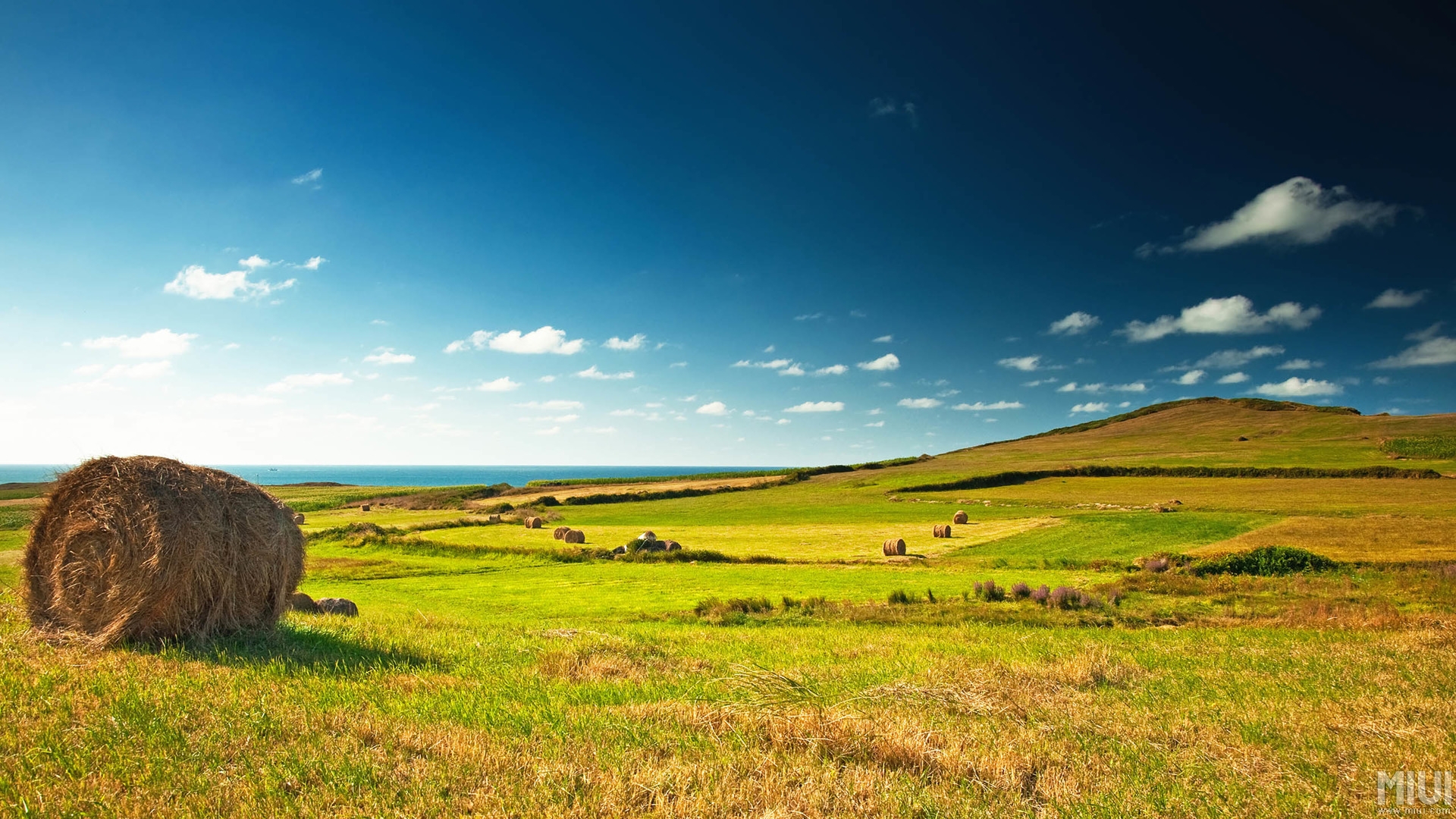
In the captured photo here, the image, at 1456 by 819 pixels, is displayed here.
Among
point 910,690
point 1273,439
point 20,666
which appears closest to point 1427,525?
point 910,690

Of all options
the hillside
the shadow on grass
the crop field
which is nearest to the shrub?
the crop field

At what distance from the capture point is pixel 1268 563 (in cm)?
2402

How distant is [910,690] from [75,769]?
772 centimetres

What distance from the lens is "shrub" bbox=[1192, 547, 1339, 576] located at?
23.7m

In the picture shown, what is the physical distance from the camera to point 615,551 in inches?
1576

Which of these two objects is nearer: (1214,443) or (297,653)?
(297,653)

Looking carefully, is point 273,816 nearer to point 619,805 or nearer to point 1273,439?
point 619,805

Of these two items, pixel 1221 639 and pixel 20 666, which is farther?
pixel 1221 639

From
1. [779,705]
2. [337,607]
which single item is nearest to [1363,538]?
[779,705]

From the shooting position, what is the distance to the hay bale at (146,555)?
10398 mm

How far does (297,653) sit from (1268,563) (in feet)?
96.4

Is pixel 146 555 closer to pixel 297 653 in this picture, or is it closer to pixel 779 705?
pixel 297 653

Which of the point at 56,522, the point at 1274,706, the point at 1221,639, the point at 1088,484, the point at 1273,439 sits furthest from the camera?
the point at 1273,439

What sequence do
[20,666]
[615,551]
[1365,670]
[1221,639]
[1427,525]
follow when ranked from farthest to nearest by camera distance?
1. [615,551]
2. [1427,525]
3. [1221,639]
4. [1365,670]
5. [20,666]
